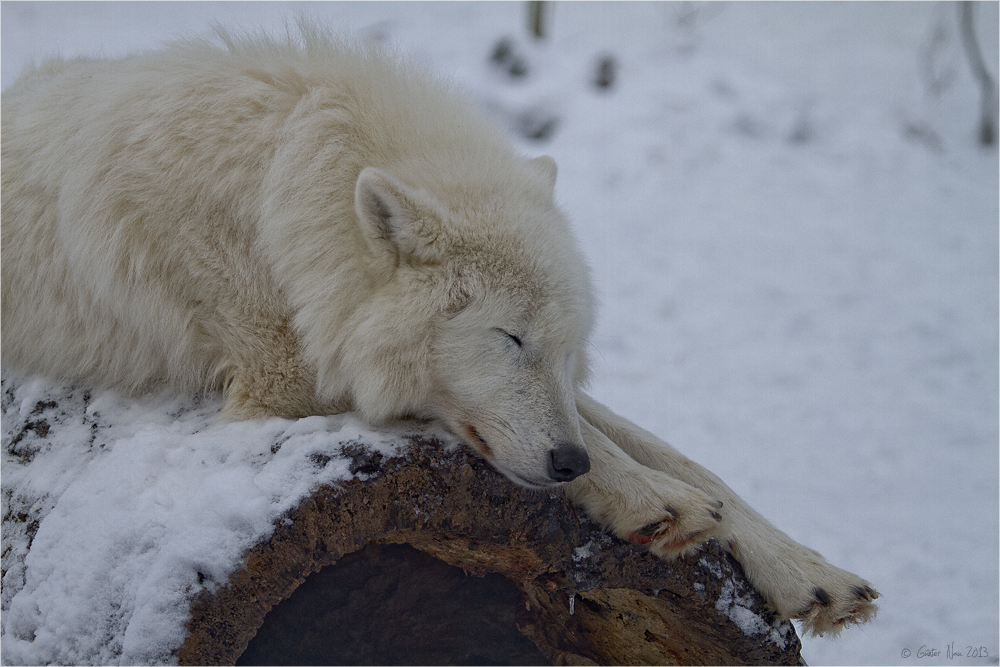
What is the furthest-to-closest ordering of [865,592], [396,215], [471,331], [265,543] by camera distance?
[865,592], [471,331], [396,215], [265,543]

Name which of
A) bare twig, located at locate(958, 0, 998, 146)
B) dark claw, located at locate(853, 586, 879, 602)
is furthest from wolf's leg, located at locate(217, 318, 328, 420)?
bare twig, located at locate(958, 0, 998, 146)

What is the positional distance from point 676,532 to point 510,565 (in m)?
0.62

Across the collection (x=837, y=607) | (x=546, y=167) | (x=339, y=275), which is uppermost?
(x=546, y=167)

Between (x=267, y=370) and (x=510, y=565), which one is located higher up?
(x=267, y=370)

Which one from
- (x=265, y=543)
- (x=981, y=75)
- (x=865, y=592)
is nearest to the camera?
(x=265, y=543)

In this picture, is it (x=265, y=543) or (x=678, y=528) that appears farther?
(x=678, y=528)

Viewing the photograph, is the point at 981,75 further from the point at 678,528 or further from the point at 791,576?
the point at 678,528

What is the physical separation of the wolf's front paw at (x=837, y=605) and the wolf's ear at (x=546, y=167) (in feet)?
6.37

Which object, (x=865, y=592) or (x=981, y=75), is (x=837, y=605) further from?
(x=981, y=75)

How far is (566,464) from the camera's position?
8.69 ft

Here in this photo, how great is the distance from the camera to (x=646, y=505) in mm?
2764

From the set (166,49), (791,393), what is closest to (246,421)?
(166,49)

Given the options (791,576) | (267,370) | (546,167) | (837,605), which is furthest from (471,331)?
(837,605)

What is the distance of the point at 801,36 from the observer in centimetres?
1109
